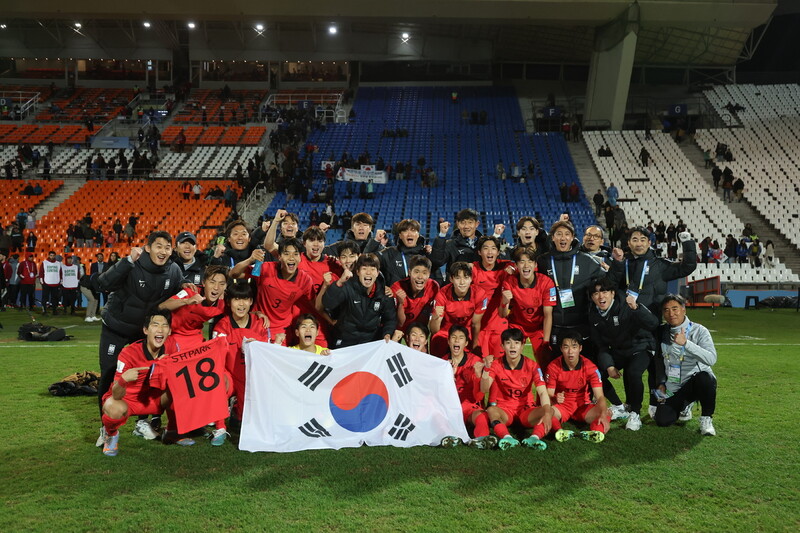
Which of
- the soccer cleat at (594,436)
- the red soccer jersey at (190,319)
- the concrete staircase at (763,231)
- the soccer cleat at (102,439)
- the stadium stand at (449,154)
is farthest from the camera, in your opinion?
the stadium stand at (449,154)

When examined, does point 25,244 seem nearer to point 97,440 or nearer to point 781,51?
point 97,440

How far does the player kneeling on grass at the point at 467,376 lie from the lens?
6.43 meters

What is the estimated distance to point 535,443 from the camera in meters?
6.04

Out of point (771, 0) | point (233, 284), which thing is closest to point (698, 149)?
point (771, 0)

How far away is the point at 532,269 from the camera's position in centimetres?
700

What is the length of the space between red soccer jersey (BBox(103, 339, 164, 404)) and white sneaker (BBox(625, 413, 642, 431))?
4.43 metres

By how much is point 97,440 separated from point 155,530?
2.22 metres

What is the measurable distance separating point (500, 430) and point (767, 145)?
3290 cm

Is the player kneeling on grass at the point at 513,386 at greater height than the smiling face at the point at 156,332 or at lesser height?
lesser

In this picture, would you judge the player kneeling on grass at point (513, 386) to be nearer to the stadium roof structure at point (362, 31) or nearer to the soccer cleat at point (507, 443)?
the soccer cleat at point (507, 443)

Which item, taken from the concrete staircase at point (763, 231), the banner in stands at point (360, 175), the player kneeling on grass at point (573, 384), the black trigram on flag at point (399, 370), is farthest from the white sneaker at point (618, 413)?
the banner in stands at point (360, 175)

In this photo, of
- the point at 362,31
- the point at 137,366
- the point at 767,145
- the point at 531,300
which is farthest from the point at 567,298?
the point at 362,31

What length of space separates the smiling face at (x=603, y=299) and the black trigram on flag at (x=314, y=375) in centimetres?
270

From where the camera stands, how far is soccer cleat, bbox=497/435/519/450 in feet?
19.7
